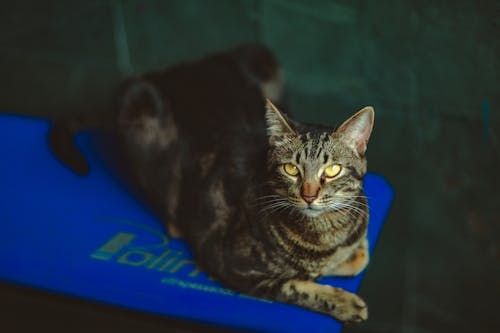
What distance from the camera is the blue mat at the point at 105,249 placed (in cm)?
116

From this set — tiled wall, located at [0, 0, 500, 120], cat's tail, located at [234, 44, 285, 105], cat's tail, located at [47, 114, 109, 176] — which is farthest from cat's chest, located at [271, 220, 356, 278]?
cat's tail, located at [47, 114, 109, 176]

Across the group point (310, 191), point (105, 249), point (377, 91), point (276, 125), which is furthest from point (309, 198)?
point (105, 249)

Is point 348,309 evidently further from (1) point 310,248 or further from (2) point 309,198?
(2) point 309,198

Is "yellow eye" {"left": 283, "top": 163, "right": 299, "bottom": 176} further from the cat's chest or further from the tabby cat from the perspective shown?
the cat's chest

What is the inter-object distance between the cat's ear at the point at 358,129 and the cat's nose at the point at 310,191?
0.10 meters

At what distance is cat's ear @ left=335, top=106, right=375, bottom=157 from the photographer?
93 centimetres

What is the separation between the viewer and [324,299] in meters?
1.12

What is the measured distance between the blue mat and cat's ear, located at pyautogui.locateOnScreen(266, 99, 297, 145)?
35 cm

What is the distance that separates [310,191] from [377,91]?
454 mm

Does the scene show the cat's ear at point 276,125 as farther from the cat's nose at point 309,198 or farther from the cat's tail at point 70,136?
the cat's tail at point 70,136

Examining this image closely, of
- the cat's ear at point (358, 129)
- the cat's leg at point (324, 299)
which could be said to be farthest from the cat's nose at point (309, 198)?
the cat's leg at point (324, 299)

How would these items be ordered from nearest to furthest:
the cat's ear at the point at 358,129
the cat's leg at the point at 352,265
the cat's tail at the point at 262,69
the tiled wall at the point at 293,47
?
the cat's ear at the point at 358,129
the tiled wall at the point at 293,47
the cat's leg at the point at 352,265
the cat's tail at the point at 262,69

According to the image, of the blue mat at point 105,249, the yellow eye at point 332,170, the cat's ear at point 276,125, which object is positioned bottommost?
the blue mat at point 105,249

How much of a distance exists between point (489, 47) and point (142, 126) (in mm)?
893
